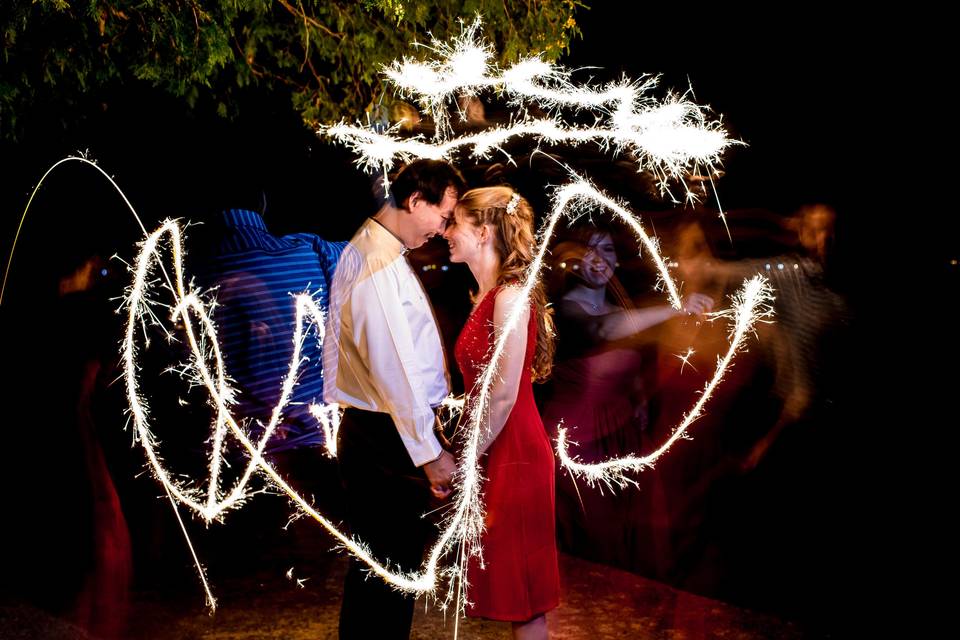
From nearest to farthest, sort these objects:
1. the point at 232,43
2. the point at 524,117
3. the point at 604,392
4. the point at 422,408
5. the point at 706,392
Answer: the point at 422,408 < the point at 604,392 < the point at 706,392 < the point at 524,117 < the point at 232,43

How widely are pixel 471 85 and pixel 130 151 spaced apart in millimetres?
3750

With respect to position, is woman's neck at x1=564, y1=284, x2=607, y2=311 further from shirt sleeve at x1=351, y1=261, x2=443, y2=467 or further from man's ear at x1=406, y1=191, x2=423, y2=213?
shirt sleeve at x1=351, y1=261, x2=443, y2=467

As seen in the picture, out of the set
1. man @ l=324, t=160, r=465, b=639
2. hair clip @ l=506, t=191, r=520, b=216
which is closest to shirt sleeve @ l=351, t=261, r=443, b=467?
man @ l=324, t=160, r=465, b=639

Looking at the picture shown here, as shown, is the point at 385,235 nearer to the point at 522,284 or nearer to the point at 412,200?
the point at 412,200

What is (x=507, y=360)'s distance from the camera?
2828 mm

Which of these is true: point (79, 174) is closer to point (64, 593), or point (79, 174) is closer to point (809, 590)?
point (64, 593)

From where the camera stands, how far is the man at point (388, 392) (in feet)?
9.21

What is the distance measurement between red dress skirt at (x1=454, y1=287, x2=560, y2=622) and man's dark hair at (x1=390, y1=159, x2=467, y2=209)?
519 millimetres

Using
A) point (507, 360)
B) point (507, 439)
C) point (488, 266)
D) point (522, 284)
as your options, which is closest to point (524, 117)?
point (488, 266)

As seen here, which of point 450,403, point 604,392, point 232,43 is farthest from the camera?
point 232,43

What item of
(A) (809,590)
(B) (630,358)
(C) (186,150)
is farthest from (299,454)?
(A) (809,590)

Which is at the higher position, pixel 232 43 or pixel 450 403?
pixel 232 43

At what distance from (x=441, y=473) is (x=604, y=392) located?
221 cm

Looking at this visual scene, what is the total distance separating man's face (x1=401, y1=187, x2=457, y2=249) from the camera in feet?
10.0
